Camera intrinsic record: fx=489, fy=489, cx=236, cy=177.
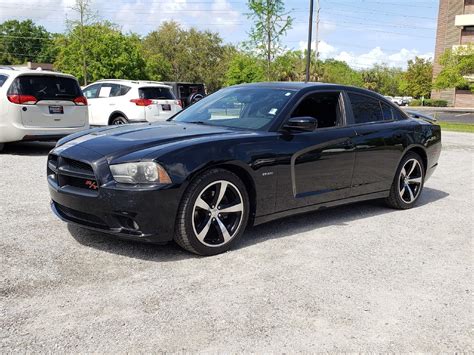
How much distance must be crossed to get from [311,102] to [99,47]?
42439 mm

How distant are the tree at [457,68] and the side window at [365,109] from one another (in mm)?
31962

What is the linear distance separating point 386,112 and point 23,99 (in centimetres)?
655

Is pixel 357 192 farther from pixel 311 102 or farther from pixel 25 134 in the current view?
pixel 25 134

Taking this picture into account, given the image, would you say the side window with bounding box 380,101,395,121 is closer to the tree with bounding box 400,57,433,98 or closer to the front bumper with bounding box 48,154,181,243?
the front bumper with bounding box 48,154,181,243

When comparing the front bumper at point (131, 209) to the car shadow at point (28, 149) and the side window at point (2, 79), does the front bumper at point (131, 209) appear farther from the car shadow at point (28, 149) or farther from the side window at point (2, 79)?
the car shadow at point (28, 149)

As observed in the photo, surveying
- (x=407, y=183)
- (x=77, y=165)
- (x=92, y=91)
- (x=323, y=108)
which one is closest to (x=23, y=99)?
(x=92, y=91)

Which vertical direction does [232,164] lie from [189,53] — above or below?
below

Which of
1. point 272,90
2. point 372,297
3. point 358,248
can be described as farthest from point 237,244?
point 272,90

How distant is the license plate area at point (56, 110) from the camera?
30.8 ft

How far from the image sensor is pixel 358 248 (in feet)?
14.8

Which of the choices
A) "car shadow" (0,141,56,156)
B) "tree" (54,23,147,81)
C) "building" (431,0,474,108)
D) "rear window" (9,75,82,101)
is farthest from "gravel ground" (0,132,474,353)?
"building" (431,0,474,108)

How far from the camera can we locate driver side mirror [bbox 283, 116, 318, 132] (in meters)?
4.52

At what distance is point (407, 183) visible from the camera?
242 inches

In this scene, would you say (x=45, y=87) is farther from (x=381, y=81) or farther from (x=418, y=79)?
(x=381, y=81)
